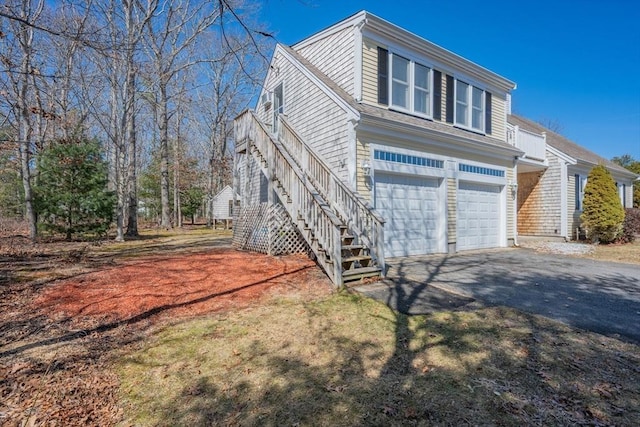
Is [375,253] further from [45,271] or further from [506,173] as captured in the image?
[506,173]

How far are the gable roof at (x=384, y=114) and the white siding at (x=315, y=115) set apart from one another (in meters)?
0.28

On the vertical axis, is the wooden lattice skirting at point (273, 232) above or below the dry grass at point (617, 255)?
above

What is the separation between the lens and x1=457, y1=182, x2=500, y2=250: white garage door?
10.3 m

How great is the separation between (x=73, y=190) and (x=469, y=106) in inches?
552

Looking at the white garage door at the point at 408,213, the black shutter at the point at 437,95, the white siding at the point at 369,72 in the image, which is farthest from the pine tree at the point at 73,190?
the black shutter at the point at 437,95

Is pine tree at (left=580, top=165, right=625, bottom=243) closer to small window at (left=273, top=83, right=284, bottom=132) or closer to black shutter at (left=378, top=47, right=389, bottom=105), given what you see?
black shutter at (left=378, top=47, right=389, bottom=105)

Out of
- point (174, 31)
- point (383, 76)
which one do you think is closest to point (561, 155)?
point (383, 76)

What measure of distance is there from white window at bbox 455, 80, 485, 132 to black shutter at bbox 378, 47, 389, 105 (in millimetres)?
3075

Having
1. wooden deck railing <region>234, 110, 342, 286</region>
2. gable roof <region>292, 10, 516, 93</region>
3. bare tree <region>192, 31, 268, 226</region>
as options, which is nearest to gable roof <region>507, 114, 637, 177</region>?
gable roof <region>292, 10, 516, 93</region>

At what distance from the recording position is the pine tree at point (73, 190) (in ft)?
36.5

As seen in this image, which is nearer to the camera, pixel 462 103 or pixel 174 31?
pixel 462 103

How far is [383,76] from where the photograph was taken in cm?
898

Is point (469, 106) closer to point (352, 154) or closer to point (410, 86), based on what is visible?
point (410, 86)

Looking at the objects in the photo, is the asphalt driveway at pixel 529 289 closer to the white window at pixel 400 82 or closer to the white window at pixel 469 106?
the white window at pixel 400 82
